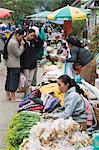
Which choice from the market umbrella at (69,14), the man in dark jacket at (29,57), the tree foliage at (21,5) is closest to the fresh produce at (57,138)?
the man in dark jacket at (29,57)

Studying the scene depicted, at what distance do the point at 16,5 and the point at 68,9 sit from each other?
62.1m

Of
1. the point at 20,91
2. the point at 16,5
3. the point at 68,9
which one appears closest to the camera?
the point at 20,91

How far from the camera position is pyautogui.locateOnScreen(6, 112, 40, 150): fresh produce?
21.7 ft

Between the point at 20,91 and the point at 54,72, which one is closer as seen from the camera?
the point at 54,72

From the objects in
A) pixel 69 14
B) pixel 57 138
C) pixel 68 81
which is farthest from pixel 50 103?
pixel 69 14

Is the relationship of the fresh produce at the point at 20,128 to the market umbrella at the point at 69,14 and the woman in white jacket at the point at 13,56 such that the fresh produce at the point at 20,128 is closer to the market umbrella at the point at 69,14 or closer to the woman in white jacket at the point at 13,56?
the woman in white jacket at the point at 13,56

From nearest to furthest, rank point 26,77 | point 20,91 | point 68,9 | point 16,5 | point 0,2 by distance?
point 26,77 → point 20,91 → point 68,9 → point 0,2 → point 16,5

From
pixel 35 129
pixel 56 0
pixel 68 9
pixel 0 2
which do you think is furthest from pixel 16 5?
pixel 35 129

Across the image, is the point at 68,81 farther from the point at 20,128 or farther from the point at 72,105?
the point at 20,128

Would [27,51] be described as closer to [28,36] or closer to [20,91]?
[28,36]

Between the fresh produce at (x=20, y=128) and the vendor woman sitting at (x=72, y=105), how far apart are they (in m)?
0.30

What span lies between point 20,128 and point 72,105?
80 centimetres

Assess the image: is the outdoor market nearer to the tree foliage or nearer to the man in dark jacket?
the man in dark jacket

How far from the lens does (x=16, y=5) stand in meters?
79.5
